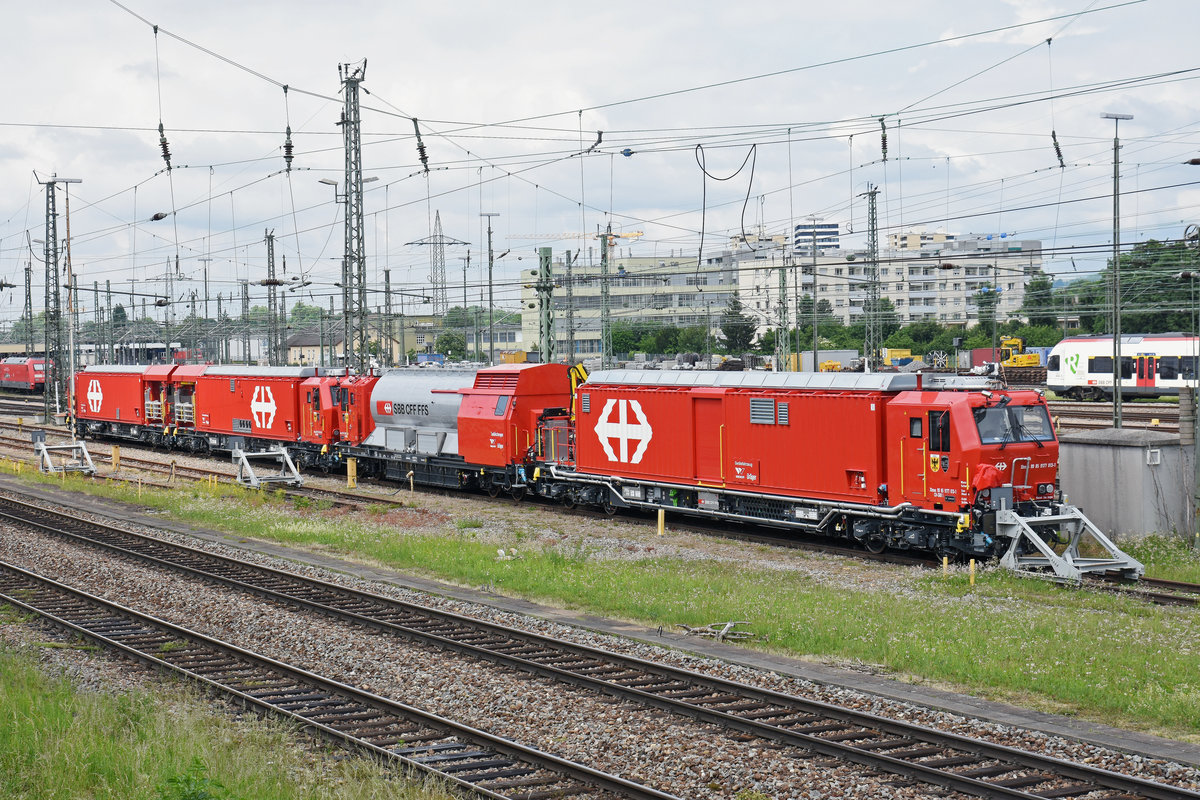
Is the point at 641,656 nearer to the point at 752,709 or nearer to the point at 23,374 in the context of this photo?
the point at 752,709

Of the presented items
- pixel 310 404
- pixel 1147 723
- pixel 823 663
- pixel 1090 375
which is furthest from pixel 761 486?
pixel 1090 375

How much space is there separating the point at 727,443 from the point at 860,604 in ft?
28.7

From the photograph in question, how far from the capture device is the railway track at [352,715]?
10.4 metres

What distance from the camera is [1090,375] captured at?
5922 centimetres

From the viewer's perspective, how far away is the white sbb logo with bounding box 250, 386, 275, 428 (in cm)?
4297

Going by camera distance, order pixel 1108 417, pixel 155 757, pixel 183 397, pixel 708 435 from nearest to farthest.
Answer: pixel 155 757 < pixel 708 435 < pixel 1108 417 < pixel 183 397

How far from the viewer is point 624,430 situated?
1129 inches

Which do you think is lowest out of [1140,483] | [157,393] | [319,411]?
[1140,483]

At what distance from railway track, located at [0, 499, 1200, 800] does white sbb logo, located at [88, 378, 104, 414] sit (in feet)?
134

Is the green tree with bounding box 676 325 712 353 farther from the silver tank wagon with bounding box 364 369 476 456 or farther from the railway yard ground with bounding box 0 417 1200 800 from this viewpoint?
the railway yard ground with bounding box 0 417 1200 800

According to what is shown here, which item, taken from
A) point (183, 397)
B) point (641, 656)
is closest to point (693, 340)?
point (183, 397)

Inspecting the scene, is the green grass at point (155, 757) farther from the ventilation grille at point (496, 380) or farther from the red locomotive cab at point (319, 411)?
the red locomotive cab at point (319, 411)

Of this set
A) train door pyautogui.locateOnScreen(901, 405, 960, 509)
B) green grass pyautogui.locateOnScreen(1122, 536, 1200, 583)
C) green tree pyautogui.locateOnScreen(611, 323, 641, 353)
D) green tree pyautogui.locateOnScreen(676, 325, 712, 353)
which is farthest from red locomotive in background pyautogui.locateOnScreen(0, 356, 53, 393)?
green grass pyautogui.locateOnScreen(1122, 536, 1200, 583)

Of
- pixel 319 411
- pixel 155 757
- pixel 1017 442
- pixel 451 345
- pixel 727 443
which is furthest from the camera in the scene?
pixel 451 345
